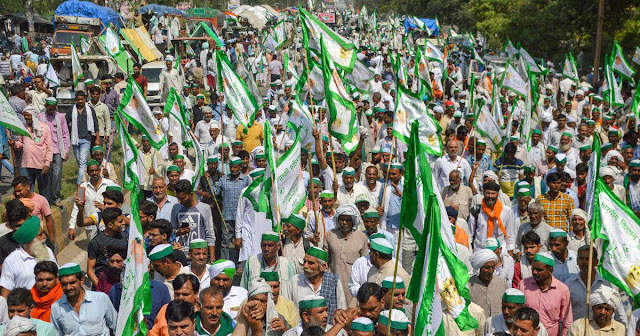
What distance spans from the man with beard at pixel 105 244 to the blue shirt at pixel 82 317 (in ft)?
3.56

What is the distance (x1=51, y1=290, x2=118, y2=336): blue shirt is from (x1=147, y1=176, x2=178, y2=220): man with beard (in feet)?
7.80

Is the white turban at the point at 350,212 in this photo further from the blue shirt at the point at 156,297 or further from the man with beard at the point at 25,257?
the man with beard at the point at 25,257

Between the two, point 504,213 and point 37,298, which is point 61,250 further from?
point 504,213

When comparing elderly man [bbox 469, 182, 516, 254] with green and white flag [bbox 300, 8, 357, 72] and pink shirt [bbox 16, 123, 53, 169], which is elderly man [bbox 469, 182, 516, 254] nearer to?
green and white flag [bbox 300, 8, 357, 72]

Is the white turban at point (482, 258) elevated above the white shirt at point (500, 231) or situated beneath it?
elevated above

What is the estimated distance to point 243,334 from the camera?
536 centimetres

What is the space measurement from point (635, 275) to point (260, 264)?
287 centimetres

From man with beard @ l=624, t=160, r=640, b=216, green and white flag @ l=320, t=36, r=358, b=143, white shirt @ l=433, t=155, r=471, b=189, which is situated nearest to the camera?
green and white flag @ l=320, t=36, r=358, b=143

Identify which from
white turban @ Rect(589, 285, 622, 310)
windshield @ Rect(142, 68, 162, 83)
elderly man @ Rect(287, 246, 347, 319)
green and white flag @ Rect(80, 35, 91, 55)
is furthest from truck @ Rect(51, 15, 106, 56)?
white turban @ Rect(589, 285, 622, 310)

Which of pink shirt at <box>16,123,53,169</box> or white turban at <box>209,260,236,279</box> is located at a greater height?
pink shirt at <box>16,123,53,169</box>

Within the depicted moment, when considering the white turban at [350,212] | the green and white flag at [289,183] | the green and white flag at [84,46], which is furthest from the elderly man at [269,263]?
the green and white flag at [84,46]

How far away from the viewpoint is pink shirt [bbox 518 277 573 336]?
6.39 meters

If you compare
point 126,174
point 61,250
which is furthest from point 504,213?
point 61,250

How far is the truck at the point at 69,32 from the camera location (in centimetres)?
2505
